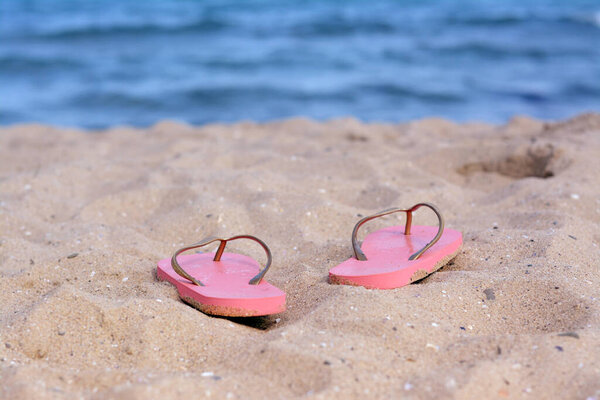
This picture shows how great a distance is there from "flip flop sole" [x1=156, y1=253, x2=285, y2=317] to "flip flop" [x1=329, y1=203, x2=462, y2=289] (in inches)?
9.4

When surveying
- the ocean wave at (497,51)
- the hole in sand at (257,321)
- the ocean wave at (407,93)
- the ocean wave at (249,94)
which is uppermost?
the hole in sand at (257,321)

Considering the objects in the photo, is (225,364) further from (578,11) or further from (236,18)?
(578,11)

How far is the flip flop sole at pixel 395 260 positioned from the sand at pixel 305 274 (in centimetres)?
5

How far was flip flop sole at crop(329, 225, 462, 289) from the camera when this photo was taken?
181cm

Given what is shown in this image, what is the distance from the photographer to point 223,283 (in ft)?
5.99

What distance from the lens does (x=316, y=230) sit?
2.39 m

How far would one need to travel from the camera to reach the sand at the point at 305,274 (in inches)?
53.5

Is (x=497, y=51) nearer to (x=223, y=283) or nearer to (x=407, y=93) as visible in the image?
(x=407, y=93)

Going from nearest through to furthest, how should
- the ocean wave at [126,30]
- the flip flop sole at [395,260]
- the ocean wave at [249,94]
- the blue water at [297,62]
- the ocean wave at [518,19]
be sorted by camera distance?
1. the flip flop sole at [395,260]
2. the blue water at [297,62]
3. the ocean wave at [249,94]
4. the ocean wave at [126,30]
5. the ocean wave at [518,19]

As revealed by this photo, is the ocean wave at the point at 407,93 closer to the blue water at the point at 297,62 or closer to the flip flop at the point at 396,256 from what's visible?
the blue water at the point at 297,62

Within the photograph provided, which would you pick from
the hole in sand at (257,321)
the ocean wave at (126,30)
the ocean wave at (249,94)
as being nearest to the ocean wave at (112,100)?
the ocean wave at (249,94)

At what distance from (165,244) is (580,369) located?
4.98 ft

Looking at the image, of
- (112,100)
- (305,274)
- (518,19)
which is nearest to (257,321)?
(305,274)

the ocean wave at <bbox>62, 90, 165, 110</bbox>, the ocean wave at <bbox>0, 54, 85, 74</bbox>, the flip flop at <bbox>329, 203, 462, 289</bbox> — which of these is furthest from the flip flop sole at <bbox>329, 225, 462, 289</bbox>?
the ocean wave at <bbox>0, 54, 85, 74</bbox>
